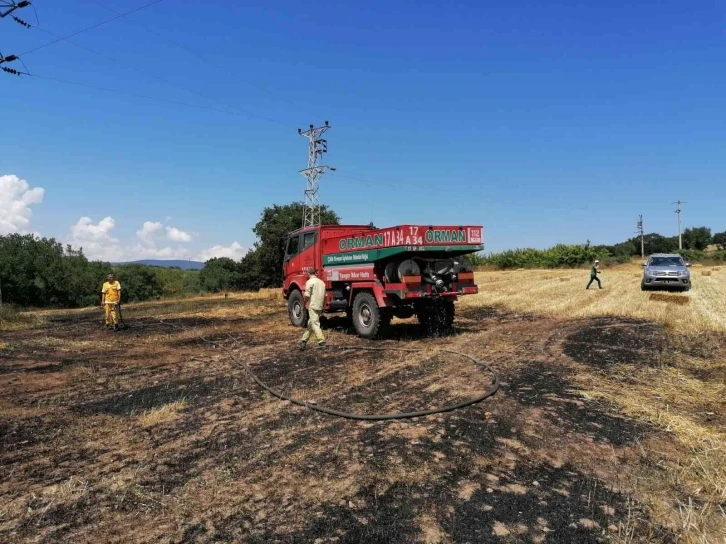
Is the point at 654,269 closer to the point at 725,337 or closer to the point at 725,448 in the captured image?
the point at 725,337

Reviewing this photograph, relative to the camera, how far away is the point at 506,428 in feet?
16.2

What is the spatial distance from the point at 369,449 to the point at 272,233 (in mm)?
42369

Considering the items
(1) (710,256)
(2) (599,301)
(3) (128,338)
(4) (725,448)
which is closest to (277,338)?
(3) (128,338)

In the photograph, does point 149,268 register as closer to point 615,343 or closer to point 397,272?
point 397,272

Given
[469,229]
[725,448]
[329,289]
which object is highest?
[469,229]

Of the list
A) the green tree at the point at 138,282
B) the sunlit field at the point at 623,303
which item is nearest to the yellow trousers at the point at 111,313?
the sunlit field at the point at 623,303

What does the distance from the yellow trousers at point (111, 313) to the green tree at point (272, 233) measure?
30213 millimetres

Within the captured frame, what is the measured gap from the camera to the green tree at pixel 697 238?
93.6 meters

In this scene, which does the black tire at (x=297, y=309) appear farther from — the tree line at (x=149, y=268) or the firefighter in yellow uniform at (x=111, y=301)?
the tree line at (x=149, y=268)

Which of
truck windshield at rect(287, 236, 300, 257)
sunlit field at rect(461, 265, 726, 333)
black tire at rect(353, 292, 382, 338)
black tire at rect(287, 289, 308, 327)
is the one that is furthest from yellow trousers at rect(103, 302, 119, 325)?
sunlit field at rect(461, 265, 726, 333)

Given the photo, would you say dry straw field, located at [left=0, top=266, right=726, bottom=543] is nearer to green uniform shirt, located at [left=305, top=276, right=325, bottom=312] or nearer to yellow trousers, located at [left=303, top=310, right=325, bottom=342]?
yellow trousers, located at [left=303, top=310, right=325, bottom=342]

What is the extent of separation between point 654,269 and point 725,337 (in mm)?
12269

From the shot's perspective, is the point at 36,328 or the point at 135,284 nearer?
the point at 36,328

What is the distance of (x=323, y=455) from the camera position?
4.32 metres
